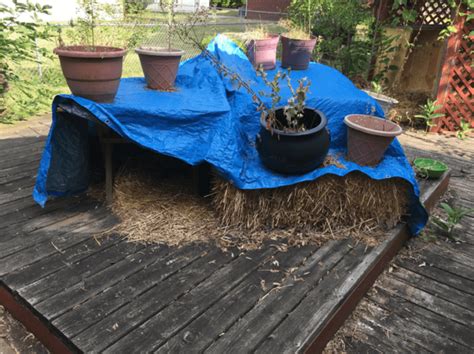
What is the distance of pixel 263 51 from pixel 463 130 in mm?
2857

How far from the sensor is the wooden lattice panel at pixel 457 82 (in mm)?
4809

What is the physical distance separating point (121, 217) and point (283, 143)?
1.14 metres

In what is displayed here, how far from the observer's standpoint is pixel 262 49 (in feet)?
13.1

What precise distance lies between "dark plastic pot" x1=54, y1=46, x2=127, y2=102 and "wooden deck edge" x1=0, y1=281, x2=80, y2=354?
46.5 inches

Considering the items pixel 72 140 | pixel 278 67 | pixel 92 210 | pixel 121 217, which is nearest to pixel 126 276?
pixel 121 217

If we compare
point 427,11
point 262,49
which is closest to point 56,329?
point 262,49

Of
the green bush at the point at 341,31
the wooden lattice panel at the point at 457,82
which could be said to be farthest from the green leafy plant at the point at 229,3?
the wooden lattice panel at the point at 457,82

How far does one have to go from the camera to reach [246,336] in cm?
167

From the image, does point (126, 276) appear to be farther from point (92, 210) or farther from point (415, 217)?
point (415, 217)

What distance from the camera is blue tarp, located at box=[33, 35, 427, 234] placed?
7.89 feet

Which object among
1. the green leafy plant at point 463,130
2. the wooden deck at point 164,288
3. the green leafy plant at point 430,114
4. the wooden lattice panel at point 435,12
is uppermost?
the wooden lattice panel at point 435,12

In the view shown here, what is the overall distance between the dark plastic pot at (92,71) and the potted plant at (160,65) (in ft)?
1.04

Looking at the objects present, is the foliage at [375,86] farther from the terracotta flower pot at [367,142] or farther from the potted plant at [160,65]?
the potted plant at [160,65]

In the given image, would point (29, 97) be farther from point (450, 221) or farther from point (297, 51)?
point (450, 221)
